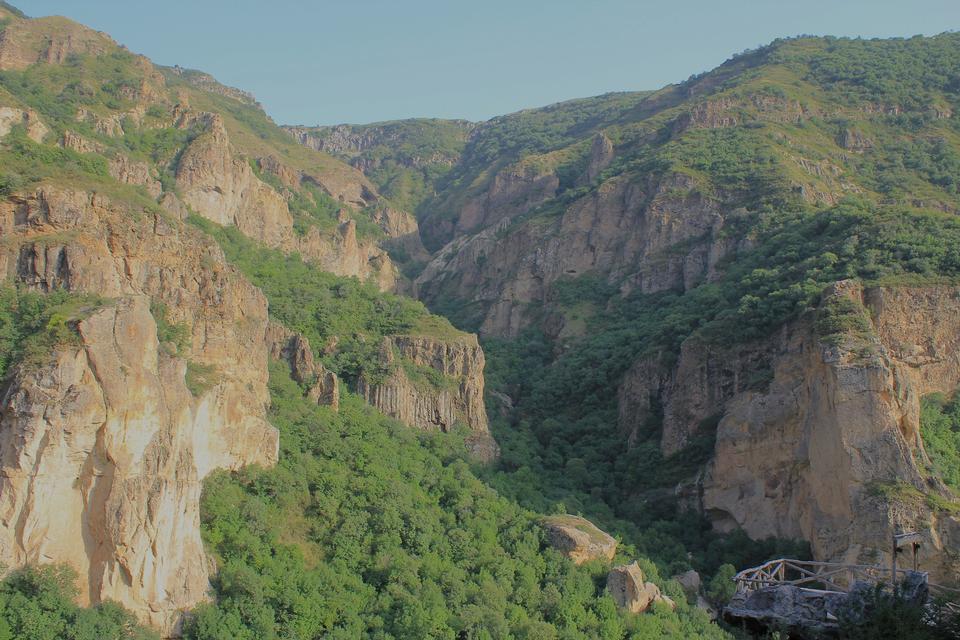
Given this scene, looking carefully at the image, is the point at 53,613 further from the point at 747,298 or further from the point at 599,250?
the point at 599,250

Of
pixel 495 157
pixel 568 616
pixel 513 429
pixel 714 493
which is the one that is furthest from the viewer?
pixel 495 157

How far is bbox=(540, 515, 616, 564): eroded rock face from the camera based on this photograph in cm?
4731

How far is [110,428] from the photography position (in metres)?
35.0

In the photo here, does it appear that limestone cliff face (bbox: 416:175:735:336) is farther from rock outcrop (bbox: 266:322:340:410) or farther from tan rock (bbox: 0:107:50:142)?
tan rock (bbox: 0:107:50:142)

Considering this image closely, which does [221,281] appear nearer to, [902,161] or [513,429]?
[513,429]

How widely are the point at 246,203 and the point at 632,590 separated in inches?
1842

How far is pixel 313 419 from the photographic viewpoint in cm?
5112

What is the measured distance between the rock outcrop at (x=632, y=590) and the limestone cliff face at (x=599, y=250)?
36.1 metres

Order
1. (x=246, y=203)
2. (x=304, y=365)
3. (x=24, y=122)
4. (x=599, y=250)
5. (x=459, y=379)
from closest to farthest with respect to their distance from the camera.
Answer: (x=304, y=365)
(x=24, y=122)
(x=459, y=379)
(x=246, y=203)
(x=599, y=250)

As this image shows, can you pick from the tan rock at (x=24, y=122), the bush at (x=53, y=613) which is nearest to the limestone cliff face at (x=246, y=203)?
the tan rock at (x=24, y=122)

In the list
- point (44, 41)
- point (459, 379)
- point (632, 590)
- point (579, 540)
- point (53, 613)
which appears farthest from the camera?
point (44, 41)

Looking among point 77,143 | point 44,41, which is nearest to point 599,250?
point 77,143

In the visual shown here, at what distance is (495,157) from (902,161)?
78.1 metres

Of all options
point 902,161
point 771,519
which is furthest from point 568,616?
point 902,161
